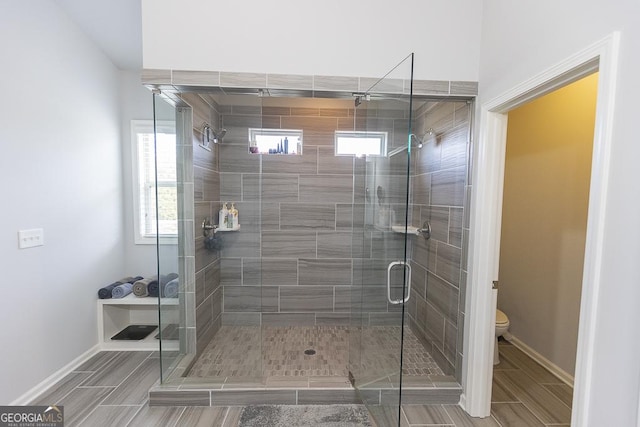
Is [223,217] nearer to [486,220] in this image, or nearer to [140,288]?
[140,288]

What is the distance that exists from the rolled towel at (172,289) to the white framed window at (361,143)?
1930 millimetres

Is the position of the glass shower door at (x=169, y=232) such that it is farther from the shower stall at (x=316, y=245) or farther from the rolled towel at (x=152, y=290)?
the rolled towel at (x=152, y=290)

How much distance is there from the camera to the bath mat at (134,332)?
275 centimetres

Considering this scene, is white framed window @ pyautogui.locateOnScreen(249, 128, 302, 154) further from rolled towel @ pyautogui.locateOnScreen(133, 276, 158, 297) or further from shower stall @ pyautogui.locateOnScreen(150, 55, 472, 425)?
rolled towel @ pyautogui.locateOnScreen(133, 276, 158, 297)

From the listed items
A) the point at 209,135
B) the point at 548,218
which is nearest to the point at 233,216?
the point at 209,135

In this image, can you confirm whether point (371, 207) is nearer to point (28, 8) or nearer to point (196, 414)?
point (196, 414)

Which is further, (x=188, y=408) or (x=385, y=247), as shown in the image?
(x=188, y=408)

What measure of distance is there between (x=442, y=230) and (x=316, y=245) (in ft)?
4.75

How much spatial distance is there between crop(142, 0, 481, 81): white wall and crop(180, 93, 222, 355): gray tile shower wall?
17.7 inches

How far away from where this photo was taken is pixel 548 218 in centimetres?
256

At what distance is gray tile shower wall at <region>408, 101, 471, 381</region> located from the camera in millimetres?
2086

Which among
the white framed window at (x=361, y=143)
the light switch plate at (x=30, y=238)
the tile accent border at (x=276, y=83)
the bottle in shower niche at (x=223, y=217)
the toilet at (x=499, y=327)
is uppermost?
the tile accent border at (x=276, y=83)

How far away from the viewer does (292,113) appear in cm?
315

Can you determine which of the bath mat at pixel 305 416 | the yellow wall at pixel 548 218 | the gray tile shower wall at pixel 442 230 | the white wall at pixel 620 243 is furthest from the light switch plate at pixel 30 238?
the yellow wall at pixel 548 218
